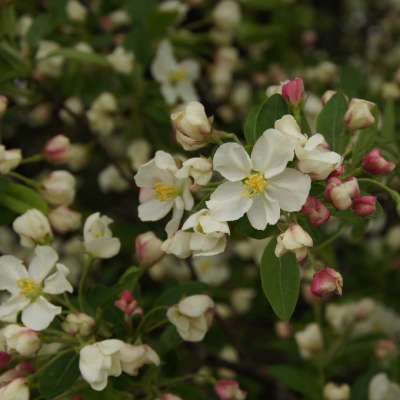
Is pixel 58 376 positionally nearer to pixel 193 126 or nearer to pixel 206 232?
pixel 206 232

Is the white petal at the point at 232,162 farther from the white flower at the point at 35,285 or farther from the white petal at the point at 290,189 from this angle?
the white flower at the point at 35,285

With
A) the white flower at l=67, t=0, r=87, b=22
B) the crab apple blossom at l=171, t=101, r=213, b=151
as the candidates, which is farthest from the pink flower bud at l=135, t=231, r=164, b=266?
the white flower at l=67, t=0, r=87, b=22

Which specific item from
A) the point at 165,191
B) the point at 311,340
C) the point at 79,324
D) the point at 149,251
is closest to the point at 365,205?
the point at 165,191

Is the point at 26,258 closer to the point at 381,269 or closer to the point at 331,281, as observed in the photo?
the point at 381,269

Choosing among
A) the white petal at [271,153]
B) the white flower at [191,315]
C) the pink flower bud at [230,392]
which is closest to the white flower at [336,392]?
the pink flower bud at [230,392]

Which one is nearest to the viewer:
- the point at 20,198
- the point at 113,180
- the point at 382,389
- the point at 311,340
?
the point at 20,198

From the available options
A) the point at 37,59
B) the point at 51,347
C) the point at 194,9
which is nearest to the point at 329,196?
the point at 51,347

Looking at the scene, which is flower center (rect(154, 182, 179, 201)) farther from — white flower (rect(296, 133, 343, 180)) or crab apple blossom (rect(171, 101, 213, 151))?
white flower (rect(296, 133, 343, 180))
